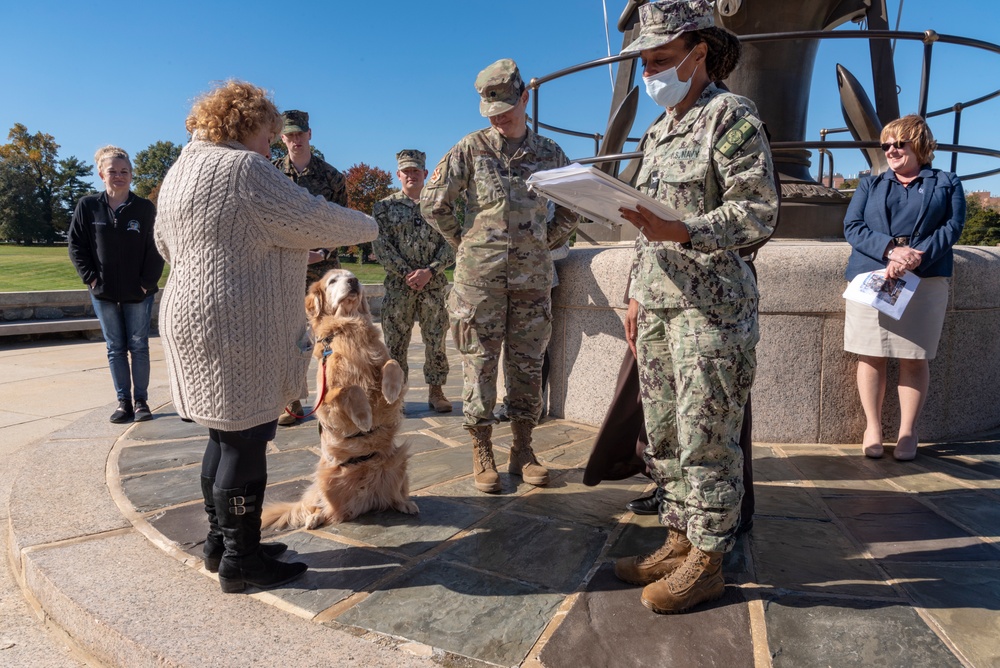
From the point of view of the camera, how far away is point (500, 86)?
136 inches

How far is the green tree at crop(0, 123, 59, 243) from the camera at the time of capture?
37188 mm

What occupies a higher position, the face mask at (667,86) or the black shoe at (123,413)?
the face mask at (667,86)

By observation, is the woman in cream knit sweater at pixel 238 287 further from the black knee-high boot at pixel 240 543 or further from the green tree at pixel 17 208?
the green tree at pixel 17 208

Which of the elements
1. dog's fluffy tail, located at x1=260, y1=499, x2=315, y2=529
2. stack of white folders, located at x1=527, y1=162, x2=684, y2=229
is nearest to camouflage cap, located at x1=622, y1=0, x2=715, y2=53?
stack of white folders, located at x1=527, y1=162, x2=684, y2=229

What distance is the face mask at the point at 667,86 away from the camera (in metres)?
2.26

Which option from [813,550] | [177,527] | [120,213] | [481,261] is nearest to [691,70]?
[481,261]

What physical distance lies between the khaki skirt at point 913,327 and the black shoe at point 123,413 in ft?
18.3

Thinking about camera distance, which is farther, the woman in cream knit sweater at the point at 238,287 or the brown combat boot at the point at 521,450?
the brown combat boot at the point at 521,450

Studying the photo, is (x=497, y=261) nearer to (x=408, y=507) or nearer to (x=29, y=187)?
(x=408, y=507)

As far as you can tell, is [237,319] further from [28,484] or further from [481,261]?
[28,484]

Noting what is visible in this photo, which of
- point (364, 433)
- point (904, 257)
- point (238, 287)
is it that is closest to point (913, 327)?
point (904, 257)

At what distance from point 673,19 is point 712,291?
3.17ft

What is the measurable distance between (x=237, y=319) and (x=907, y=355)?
12.8 ft

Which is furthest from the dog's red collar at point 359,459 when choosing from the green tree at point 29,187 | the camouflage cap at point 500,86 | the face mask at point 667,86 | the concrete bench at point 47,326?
the green tree at point 29,187
